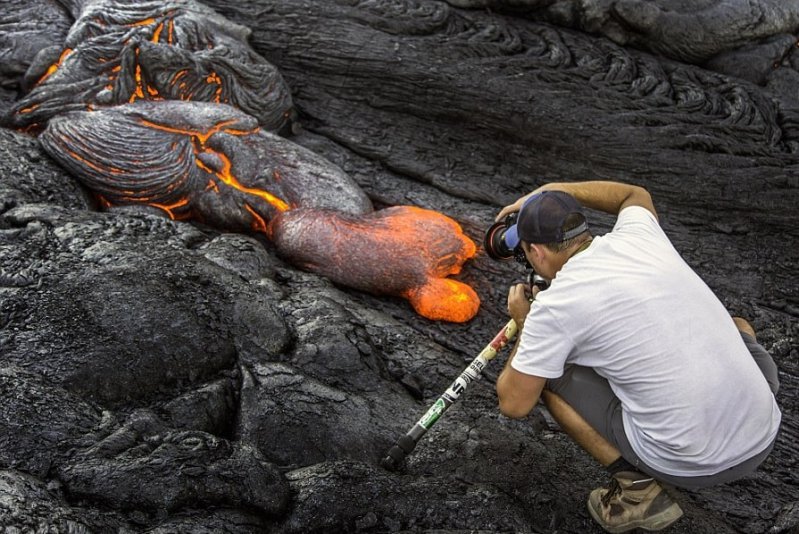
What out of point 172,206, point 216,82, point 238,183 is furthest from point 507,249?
point 216,82

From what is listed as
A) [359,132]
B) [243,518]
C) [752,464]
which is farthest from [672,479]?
[359,132]

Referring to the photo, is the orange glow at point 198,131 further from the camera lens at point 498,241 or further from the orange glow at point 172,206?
the camera lens at point 498,241

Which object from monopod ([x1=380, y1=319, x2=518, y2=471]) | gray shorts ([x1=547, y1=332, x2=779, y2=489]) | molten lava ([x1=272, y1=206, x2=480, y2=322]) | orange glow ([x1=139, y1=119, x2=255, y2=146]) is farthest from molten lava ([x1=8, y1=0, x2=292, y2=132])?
gray shorts ([x1=547, y1=332, x2=779, y2=489])

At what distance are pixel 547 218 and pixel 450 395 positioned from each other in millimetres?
968

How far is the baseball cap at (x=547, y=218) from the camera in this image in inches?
115

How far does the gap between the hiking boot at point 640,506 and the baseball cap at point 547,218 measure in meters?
1.08

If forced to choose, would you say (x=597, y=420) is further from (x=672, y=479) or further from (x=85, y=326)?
(x=85, y=326)

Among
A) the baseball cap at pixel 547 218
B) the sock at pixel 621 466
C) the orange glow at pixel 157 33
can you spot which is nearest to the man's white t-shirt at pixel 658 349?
the baseball cap at pixel 547 218

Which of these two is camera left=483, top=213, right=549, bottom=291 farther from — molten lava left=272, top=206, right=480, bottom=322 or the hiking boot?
molten lava left=272, top=206, right=480, bottom=322

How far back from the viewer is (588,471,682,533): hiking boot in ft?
10.5

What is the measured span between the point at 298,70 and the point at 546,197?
3620 millimetres

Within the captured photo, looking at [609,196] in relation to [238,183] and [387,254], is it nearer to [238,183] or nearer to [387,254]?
[387,254]

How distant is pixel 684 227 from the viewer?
5.28 m

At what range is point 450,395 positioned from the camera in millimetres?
3402
